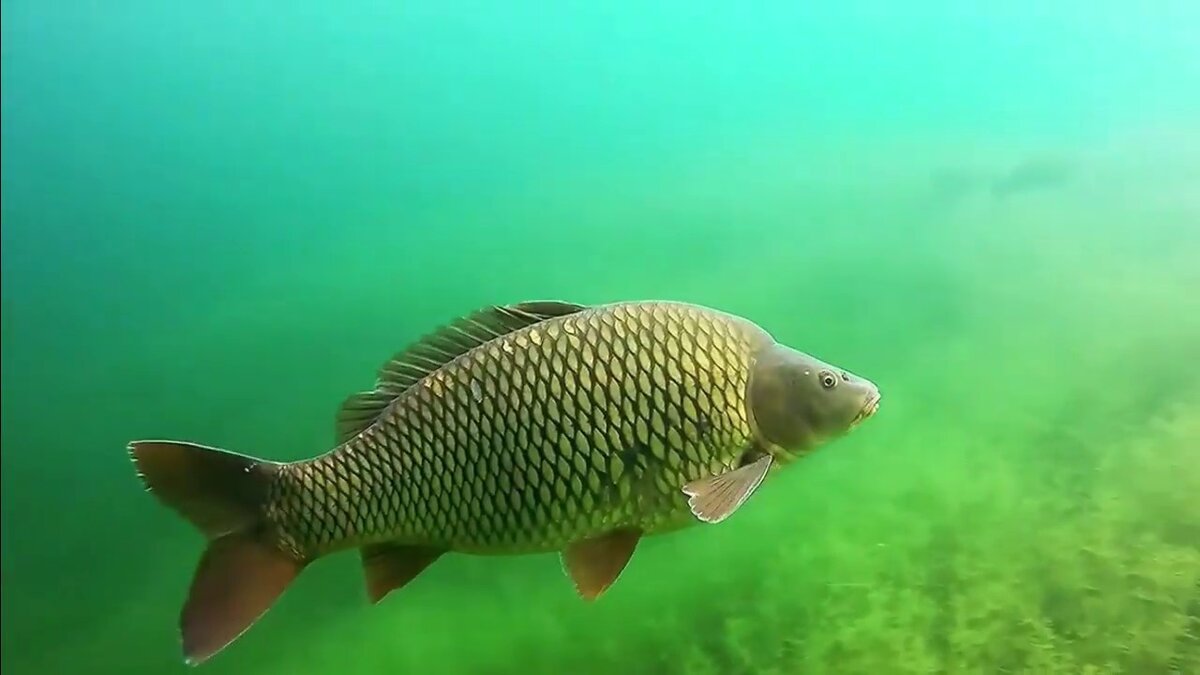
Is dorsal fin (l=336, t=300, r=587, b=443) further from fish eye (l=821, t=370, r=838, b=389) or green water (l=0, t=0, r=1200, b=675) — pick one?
green water (l=0, t=0, r=1200, b=675)

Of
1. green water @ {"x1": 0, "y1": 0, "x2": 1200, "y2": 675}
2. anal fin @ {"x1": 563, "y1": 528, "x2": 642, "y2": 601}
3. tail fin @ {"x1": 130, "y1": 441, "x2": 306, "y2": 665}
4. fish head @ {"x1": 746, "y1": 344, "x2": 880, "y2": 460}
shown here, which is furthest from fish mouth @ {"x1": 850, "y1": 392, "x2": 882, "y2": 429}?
tail fin @ {"x1": 130, "y1": 441, "x2": 306, "y2": 665}

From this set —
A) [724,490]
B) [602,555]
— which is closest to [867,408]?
[724,490]

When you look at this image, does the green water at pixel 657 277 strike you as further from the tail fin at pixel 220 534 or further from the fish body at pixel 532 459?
the tail fin at pixel 220 534

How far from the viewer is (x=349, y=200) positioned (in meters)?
2.71

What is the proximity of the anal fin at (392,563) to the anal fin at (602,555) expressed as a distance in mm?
156

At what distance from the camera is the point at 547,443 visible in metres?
1.10

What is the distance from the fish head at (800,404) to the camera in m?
1.10

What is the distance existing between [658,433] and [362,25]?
2.03m

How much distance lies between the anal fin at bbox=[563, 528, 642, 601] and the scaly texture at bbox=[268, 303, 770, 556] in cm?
2

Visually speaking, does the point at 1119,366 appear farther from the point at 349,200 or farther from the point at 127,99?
the point at 127,99

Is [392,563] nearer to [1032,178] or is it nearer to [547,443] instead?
[547,443]

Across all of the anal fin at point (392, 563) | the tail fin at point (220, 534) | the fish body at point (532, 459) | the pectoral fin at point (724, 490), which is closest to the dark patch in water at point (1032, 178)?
the fish body at point (532, 459)

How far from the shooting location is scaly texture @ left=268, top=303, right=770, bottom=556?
3.58 ft

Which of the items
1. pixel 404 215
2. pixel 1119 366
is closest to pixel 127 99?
pixel 404 215
